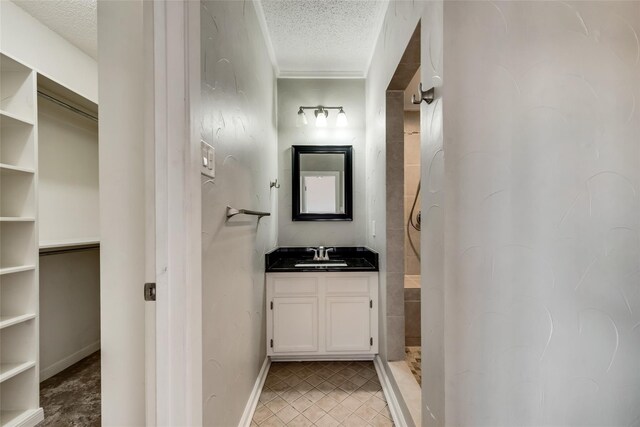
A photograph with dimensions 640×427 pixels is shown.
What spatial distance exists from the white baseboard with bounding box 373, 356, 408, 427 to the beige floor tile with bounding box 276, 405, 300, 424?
57 cm

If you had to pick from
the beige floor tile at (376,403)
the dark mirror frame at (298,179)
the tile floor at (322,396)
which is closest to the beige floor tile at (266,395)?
the tile floor at (322,396)

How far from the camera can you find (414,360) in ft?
6.79

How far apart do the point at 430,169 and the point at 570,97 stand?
0.52 metres

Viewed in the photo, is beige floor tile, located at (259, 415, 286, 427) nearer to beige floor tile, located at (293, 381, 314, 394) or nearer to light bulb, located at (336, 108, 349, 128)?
beige floor tile, located at (293, 381, 314, 394)

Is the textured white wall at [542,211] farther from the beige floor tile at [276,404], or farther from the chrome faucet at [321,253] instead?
the chrome faucet at [321,253]

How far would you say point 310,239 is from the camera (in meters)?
2.71

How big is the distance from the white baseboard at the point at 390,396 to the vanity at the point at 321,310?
0.15m

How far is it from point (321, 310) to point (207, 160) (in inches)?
61.2

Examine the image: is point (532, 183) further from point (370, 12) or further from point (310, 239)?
point (310, 239)

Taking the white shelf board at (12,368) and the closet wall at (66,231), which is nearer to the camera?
the white shelf board at (12,368)

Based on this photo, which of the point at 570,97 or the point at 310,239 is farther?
the point at 310,239

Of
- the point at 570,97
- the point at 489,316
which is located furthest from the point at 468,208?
the point at 570,97

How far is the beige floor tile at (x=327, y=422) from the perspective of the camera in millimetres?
1561

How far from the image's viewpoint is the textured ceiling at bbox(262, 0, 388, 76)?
A: 186cm
